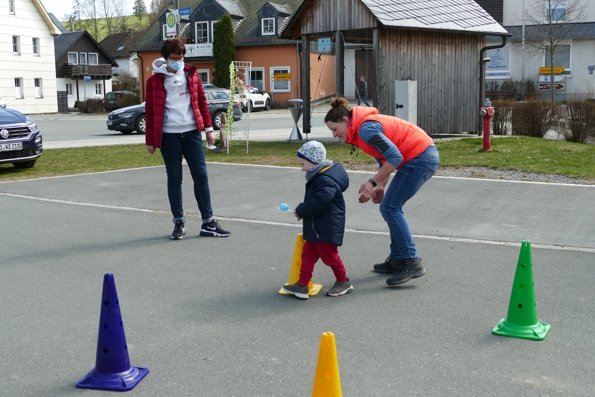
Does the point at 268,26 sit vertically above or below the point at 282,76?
above

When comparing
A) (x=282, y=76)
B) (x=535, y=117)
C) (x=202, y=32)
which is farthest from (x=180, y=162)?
(x=202, y=32)

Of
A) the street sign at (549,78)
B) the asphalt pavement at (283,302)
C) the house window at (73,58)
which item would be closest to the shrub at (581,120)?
the asphalt pavement at (283,302)

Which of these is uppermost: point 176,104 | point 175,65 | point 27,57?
point 27,57

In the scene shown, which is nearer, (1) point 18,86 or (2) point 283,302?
(2) point 283,302

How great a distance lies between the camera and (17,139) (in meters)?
14.1

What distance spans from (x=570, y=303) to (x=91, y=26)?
380ft

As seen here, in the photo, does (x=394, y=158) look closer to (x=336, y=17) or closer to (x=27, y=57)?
(x=336, y=17)

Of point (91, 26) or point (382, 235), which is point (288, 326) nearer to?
point (382, 235)

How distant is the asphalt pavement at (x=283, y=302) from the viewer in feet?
13.5

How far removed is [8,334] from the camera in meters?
4.86

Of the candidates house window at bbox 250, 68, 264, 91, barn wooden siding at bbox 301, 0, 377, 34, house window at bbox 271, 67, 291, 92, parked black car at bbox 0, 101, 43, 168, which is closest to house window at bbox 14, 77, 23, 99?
house window at bbox 250, 68, 264, 91

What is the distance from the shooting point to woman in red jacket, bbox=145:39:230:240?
7.62 meters

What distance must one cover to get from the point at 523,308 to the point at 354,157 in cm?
1032

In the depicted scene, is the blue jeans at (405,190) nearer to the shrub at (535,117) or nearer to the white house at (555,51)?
the shrub at (535,117)
